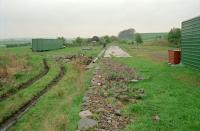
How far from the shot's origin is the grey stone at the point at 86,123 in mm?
7295

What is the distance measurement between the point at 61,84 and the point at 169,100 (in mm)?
6698

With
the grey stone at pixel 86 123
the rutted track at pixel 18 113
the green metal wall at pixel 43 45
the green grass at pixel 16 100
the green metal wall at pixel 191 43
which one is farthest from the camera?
the green metal wall at pixel 43 45

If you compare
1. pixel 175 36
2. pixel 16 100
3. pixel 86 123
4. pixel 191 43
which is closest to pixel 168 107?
pixel 86 123

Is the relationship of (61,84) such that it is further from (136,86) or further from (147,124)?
(147,124)

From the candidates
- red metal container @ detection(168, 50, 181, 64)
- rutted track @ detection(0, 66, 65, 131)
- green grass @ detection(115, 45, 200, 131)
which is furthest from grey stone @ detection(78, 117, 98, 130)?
red metal container @ detection(168, 50, 181, 64)

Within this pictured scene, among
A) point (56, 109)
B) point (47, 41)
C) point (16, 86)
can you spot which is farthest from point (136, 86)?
point (47, 41)

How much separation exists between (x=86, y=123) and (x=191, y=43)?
42.3 feet

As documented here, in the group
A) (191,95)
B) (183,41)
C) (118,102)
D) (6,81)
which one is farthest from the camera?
(183,41)

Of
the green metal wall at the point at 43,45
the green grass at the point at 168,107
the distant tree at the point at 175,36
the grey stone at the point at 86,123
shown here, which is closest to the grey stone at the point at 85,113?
the grey stone at the point at 86,123

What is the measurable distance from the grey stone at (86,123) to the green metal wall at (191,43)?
10623 mm

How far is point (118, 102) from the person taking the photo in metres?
9.72

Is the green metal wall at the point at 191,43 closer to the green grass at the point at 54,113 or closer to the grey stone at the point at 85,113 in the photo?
the green grass at the point at 54,113

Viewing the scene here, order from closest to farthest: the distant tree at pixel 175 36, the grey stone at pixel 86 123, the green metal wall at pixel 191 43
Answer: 1. the grey stone at pixel 86 123
2. the green metal wall at pixel 191 43
3. the distant tree at pixel 175 36

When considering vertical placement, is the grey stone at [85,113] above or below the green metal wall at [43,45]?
below
